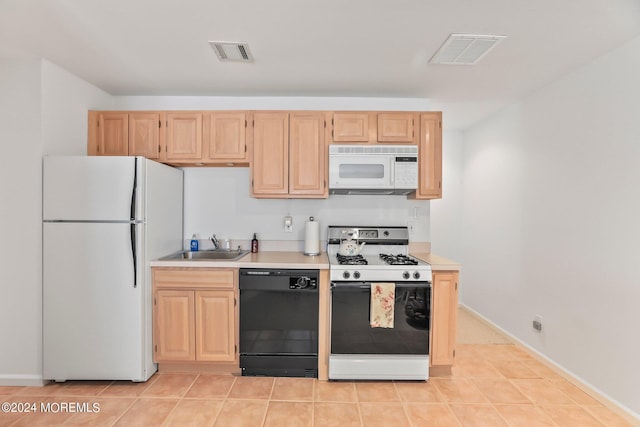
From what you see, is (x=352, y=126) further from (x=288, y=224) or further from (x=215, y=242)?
(x=215, y=242)

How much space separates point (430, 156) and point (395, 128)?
0.43 m

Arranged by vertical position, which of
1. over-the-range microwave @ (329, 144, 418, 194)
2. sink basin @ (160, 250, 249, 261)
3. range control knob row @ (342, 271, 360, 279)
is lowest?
range control knob row @ (342, 271, 360, 279)

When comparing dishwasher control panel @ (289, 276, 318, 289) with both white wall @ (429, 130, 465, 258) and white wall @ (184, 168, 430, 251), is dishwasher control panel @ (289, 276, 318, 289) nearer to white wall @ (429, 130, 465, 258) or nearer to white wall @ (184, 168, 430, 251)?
white wall @ (184, 168, 430, 251)

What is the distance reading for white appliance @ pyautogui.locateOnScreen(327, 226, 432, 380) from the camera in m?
2.68

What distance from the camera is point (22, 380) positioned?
2.60m

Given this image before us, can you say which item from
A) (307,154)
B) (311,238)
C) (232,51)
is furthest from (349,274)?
(232,51)

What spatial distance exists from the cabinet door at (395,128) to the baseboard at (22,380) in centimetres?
353

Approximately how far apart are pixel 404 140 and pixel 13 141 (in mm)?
3316

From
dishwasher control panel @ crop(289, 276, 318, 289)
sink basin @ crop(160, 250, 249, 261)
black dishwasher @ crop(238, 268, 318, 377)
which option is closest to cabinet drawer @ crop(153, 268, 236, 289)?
black dishwasher @ crop(238, 268, 318, 377)

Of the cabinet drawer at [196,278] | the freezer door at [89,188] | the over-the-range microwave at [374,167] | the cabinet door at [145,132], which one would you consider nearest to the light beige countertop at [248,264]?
the cabinet drawer at [196,278]

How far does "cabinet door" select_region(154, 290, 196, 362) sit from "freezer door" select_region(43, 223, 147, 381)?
171 mm

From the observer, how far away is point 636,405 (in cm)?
217

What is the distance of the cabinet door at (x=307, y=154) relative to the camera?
3.10 m

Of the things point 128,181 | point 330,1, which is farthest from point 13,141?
point 330,1
